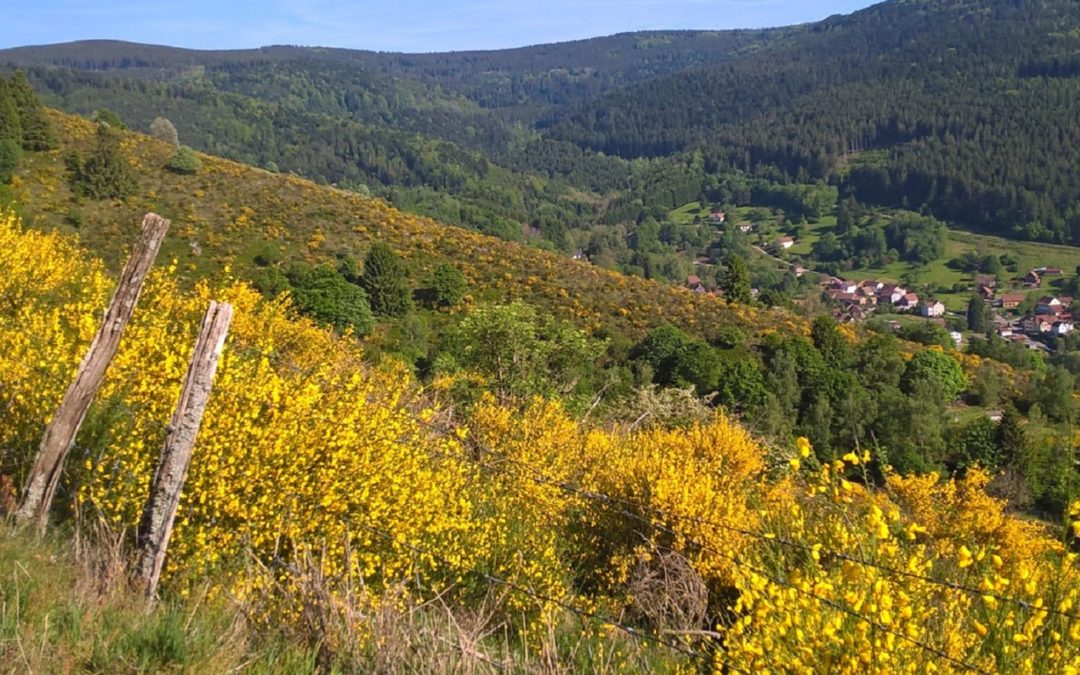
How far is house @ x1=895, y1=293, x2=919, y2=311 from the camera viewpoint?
11306 cm

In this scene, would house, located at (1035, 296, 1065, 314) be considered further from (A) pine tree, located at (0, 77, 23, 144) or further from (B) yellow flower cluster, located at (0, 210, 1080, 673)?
(A) pine tree, located at (0, 77, 23, 144)

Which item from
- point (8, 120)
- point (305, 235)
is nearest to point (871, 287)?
point (305, 235)

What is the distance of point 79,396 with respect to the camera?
4.94m

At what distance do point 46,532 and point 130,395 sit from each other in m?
1.71

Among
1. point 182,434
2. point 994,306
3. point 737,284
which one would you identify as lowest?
point 994,306

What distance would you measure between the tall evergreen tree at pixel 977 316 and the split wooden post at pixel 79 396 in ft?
379

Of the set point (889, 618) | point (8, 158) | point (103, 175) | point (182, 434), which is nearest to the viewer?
point (889, 618)

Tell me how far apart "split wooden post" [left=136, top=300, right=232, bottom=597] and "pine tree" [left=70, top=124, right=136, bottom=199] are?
4342 cm

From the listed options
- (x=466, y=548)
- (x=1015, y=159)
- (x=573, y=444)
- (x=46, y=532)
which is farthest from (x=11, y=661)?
(x=1015, y=159)

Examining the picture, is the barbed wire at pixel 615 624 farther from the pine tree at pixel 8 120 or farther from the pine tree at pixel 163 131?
the pine tree at pixel 163 131

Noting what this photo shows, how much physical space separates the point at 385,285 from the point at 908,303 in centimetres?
10037

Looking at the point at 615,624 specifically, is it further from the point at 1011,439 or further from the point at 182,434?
the point at 1011,439

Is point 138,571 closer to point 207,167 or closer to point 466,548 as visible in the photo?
point 466,548

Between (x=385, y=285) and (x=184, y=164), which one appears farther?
(x=184, y=164)
